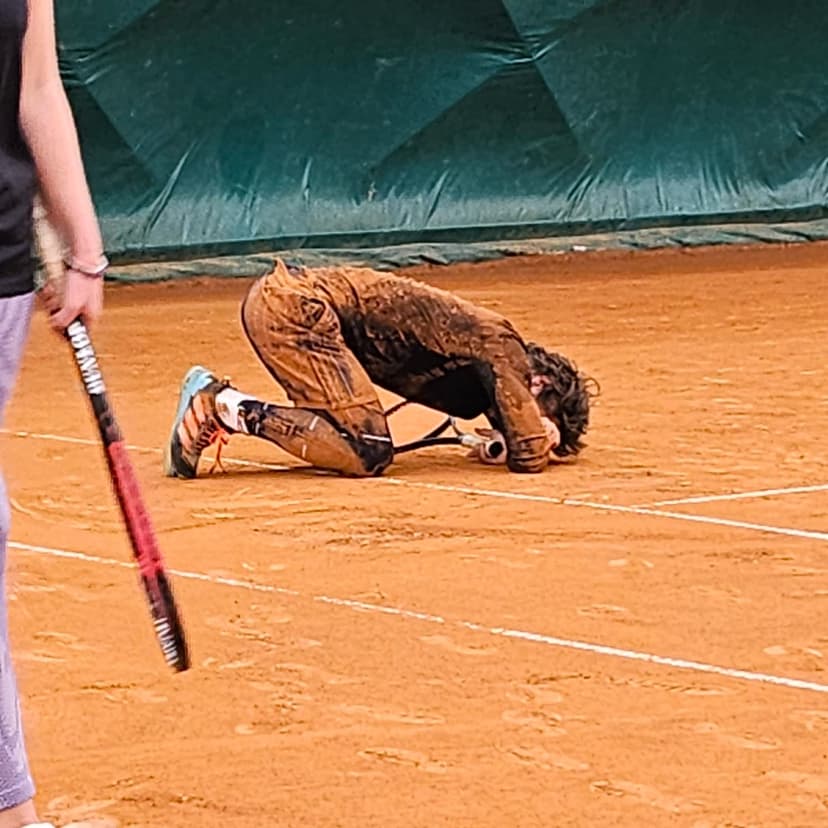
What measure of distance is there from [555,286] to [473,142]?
1295mm

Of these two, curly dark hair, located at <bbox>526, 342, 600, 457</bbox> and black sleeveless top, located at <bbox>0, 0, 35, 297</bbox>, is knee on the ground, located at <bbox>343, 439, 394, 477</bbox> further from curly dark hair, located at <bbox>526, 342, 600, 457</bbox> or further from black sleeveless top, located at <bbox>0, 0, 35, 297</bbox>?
black sleeveless top, located at <bbox>0, 0, 35, 297</bbox>

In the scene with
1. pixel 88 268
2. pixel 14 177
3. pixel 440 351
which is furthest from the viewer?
pixel 440 351

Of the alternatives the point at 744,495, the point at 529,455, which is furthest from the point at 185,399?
the point at 744,495

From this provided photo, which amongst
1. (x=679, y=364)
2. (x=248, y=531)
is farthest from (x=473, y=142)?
(x=248, y=531)

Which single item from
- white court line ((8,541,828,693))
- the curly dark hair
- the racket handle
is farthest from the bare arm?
the racket handle

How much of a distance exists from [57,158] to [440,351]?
12.4ft

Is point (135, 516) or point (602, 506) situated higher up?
point (135, 516)

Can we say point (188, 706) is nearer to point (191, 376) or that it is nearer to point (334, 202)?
point (191, 376)

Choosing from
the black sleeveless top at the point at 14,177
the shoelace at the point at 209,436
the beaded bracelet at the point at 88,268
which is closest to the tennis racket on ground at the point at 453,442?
the shoelace at the point at 209,436

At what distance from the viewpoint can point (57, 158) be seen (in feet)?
10.0

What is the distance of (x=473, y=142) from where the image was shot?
1350 centimetres

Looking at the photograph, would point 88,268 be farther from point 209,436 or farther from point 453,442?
point 453,442

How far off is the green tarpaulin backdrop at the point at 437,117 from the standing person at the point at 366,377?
5.83m

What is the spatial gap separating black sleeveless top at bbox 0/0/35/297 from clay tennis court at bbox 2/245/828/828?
40.4 inches
